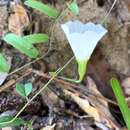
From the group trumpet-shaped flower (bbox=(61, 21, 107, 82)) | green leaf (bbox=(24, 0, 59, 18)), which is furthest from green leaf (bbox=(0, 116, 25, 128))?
green leaf (bbox=(24, 0, 59, 18))

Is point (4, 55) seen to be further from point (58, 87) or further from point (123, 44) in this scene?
point (123, 44)

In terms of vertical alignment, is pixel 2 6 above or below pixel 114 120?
above

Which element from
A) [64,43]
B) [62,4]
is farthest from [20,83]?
[62,4]

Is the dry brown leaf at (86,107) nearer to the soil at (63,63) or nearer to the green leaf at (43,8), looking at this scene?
the soil at (63,63)

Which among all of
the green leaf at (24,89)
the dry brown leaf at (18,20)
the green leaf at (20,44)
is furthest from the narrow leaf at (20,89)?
the dry brown leaf at (18,20)

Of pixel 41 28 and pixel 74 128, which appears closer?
pixel 74 128

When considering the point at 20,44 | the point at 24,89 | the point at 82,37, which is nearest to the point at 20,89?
the point at 24,89
